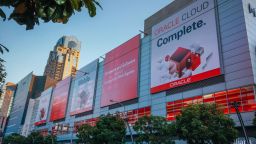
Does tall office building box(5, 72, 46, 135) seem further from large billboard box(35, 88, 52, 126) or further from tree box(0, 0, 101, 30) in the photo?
tree box(0, 0, 101, 30)

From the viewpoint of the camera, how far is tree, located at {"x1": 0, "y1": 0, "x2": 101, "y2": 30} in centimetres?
378

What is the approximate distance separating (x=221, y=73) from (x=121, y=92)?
2591 cm

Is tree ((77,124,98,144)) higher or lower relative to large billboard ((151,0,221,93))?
lower

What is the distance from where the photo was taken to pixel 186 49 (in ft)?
152

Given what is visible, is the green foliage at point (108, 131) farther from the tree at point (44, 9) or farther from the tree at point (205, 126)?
the tree at point (44, 9)

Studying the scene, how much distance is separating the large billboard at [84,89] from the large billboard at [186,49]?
988 inches

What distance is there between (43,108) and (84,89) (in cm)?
3798

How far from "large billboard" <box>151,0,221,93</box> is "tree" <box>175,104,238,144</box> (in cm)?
1142

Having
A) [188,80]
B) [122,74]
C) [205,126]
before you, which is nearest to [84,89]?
[122,74]

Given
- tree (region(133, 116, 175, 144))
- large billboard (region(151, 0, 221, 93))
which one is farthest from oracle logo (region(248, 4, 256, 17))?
tree (region(133, 116, 175, 144))

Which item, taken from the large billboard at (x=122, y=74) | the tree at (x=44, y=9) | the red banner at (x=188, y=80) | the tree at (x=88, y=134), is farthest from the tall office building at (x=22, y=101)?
the tree at (x=44, y=9)

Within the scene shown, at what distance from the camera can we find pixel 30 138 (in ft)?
277

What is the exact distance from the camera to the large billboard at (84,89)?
72.2 metres

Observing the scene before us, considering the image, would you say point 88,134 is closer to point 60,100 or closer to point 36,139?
point 36,139
